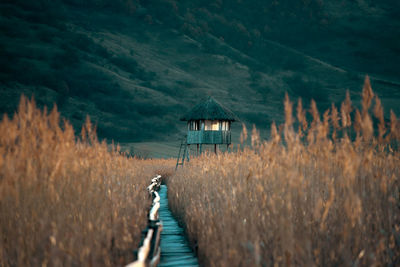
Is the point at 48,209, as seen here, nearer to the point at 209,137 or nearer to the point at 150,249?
the point at 150,249

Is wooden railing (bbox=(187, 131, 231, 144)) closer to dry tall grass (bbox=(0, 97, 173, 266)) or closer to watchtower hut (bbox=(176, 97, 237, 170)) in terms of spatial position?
watchtower hut (bbox=(176, 97, 237, 170))

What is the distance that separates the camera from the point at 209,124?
24.9 meters

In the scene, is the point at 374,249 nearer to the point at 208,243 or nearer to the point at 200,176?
the point at 208,243

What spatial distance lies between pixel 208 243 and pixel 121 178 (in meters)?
3.31

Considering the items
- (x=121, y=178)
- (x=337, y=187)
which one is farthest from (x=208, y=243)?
(x=121, y=178)

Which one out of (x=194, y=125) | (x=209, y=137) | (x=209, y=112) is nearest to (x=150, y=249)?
(x=209, y=137)

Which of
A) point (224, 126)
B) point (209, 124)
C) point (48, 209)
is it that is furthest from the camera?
point (224, 126)

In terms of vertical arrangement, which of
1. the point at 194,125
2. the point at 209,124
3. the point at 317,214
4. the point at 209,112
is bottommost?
the point at 317,214

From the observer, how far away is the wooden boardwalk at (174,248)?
3982 millimetres

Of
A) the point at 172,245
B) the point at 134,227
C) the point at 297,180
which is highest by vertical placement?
the point at 297,180

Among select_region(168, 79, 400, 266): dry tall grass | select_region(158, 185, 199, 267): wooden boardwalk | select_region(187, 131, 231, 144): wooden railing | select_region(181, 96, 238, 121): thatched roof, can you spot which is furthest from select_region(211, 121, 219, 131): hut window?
select_region(168, 79, 400, 266): dry tall grass

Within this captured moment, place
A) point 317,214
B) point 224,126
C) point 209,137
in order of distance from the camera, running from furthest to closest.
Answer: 1. point 224,126
2. point 209,137
3. point 317,214

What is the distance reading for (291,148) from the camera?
2859mm

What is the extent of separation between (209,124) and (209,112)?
981mm
